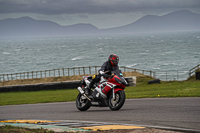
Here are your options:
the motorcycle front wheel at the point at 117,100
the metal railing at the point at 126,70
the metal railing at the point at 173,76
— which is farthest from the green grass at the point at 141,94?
the motorcycle front wheel at the point at 117,100

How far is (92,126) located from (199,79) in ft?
76.8

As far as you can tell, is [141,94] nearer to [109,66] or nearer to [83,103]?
[83,103]

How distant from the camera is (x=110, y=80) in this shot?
9438mm

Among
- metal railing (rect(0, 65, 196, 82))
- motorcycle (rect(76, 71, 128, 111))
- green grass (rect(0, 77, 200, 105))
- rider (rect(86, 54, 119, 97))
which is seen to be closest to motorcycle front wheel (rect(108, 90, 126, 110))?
motorcycle (rect(76, 71, 128, 111))

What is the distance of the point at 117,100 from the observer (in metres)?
9.34

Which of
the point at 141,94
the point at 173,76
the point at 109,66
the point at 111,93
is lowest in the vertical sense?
the point at 173,76

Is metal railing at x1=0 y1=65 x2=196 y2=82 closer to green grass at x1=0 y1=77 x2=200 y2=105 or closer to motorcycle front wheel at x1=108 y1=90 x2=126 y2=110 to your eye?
green grass at x1=0 y1=77 x2=200 y2=105

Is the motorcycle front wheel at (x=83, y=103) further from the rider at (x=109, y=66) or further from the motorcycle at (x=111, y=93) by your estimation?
the rider at (x=109, y=66)

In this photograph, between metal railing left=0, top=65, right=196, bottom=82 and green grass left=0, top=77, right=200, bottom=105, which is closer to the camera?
green grass left=0, top=77, right=200, bottom=105

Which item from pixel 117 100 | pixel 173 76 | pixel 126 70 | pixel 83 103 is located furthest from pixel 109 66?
pixel 126 70

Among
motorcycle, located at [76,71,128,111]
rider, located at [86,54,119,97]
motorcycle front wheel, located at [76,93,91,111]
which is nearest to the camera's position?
motorcycle, located at [76,71,128,111]

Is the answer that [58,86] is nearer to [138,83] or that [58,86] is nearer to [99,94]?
[138,83]

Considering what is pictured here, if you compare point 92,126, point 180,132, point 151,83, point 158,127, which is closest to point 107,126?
point 92,126

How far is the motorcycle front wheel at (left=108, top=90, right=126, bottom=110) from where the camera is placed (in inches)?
357
